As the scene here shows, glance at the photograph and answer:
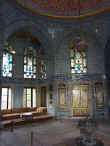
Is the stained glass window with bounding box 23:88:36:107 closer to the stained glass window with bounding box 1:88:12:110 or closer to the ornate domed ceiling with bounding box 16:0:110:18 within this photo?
the stained glass window with bounding box 1:88:12:110

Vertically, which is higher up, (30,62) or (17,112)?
(30,62)

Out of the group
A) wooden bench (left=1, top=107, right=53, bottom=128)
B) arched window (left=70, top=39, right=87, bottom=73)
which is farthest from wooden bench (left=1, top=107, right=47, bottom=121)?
arched window (left=70, top=39, right=87, bottom=73)

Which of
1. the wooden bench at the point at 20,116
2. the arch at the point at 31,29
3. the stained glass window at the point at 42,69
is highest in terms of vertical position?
the arch at the point at 31,29

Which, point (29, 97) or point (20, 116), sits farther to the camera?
point (29, 97)

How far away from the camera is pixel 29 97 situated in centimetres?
1568

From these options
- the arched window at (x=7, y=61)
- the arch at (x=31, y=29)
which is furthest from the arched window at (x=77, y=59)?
the arched window at (x=7, y=61)

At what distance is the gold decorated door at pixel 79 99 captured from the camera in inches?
558

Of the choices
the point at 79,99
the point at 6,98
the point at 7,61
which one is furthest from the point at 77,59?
the point at 6,98

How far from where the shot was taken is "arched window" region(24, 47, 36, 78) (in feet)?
52.2

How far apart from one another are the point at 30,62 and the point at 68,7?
6704 mm

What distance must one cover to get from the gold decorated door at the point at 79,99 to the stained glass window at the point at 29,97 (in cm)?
426

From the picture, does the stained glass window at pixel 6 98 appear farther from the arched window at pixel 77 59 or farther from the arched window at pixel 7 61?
the arched window at pixel 77 59

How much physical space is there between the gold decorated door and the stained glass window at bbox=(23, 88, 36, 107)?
14.0ft

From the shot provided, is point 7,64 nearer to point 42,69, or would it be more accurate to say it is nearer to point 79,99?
point 42,69
